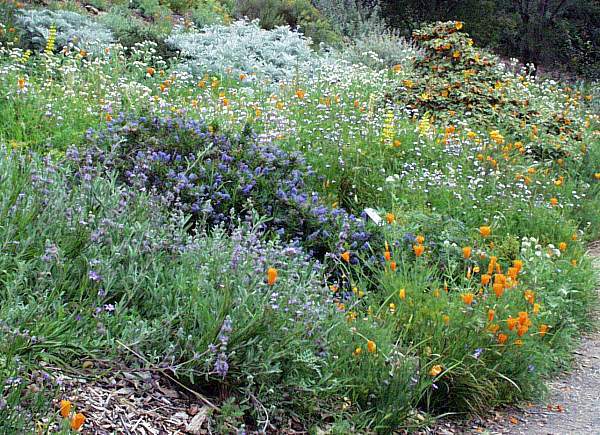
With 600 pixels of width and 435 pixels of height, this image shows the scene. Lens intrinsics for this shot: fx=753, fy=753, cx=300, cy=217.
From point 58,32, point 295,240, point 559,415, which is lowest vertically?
point 559,415

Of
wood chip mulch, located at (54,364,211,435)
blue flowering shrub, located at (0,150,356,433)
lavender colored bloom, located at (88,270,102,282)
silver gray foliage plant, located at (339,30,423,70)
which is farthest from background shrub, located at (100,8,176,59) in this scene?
wood chip mulch, located at (54,364,211,435)

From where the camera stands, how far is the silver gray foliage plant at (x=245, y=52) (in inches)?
396

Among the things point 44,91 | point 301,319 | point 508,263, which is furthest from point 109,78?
point 301,319

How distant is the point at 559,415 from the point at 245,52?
7829mm

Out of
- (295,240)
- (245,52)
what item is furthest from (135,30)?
(295,240)

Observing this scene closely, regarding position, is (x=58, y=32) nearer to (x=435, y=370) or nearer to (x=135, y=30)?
(x=135, y=30)

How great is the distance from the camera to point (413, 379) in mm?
3637

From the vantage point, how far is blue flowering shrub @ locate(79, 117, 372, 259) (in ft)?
16.2

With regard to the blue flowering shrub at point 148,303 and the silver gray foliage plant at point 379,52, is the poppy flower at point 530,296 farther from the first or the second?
the silver gray foliage plant at point 379,52

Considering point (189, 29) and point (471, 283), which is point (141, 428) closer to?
point (471, 283)

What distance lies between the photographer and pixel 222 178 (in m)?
5.20

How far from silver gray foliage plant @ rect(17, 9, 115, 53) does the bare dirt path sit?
6.81 meters

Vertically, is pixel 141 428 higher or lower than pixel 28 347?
lower

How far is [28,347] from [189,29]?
10406 mm
